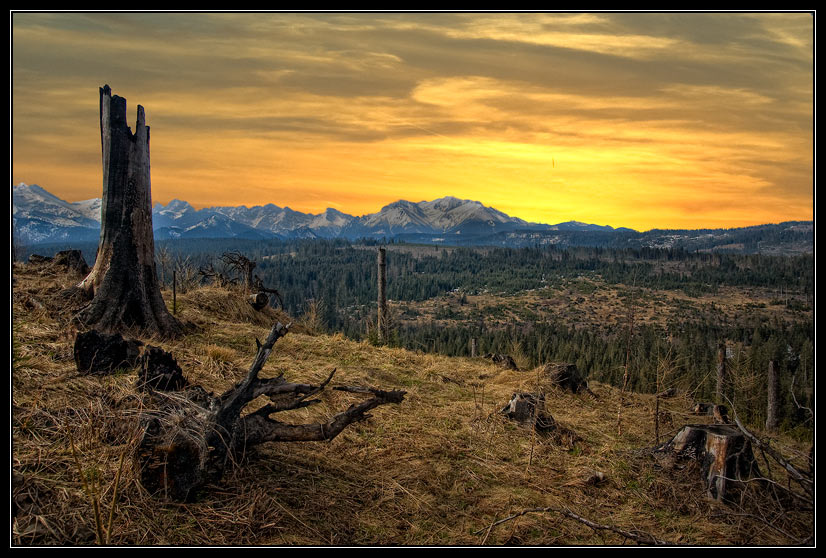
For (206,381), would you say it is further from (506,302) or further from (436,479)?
(506,302)

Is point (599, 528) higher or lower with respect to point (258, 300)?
lower

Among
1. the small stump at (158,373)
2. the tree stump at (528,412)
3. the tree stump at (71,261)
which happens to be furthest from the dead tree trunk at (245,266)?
the tree stump at (528,412)

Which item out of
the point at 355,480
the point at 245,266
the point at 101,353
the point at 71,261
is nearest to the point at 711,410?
the point at 355,480

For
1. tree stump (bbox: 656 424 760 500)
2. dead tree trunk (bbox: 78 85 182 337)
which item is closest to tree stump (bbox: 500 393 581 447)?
tree stump (bbox: 656 424 760 500)

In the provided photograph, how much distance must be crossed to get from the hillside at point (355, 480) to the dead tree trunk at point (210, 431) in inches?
5.7

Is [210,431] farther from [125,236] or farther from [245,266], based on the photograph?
[245,266]

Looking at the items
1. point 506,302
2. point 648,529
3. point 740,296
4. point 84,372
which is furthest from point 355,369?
point 740,296

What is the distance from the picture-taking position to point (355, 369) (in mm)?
8586

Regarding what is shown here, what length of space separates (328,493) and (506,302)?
195280 mm

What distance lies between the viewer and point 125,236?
8969 millimetres

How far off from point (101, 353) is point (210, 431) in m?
2.61

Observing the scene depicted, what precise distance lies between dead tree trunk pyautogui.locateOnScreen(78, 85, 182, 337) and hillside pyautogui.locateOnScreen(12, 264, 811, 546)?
1123 mm

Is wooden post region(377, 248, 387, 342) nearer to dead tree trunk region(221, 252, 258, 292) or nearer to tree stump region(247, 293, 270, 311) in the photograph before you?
tree stump region(247, 293, 270, 311)

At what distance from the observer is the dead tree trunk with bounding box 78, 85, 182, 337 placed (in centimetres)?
870
